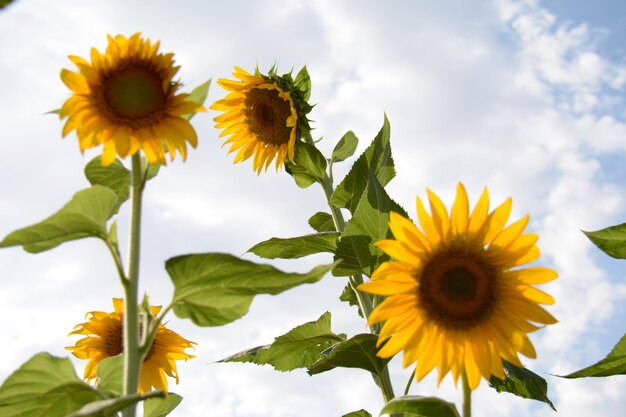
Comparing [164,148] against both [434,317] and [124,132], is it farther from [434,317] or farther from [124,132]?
[434,317]

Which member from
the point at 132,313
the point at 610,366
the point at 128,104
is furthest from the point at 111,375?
the point at 610,366

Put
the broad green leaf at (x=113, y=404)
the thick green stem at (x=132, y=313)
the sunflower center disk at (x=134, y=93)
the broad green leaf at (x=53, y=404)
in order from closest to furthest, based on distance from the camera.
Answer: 1. the broad green leaf at (x=113, y=404)
2. the thick green stem at (x=132, y=313)
3. the broad green leaf at (x=53, y=404)
4. the sunflower center disk at (x=134, y=93)

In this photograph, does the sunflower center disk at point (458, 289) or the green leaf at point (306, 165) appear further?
the green leaf at point (306, 165)

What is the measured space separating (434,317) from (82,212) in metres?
0.96

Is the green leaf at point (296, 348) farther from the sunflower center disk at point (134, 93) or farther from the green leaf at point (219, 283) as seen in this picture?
the sunflower center disk at point (134, 93)

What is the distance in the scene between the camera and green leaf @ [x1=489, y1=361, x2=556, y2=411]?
7.84 ft

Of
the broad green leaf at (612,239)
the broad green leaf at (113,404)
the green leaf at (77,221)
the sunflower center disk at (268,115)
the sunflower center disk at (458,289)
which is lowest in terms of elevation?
the broad green leaf at (113,404)

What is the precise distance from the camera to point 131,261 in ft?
5.15

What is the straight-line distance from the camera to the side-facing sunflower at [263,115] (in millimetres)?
3148

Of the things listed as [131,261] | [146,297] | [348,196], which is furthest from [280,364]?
[131,261]

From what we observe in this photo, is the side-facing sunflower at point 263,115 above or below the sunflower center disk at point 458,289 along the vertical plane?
above

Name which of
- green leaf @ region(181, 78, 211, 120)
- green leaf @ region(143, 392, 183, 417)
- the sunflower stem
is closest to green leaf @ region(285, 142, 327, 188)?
green leaf @ region(143, 392, 183, 417)

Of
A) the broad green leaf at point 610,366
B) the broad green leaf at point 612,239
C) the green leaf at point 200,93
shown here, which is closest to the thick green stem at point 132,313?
the green leaf at point 200,93

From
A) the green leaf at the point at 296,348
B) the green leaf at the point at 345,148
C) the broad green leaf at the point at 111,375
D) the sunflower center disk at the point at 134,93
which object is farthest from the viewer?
the green leaf at the point at 345,148
